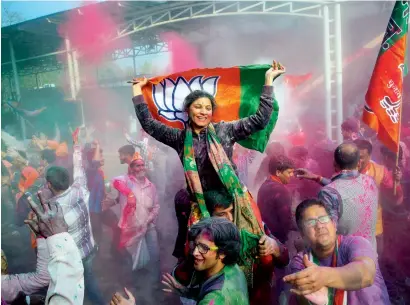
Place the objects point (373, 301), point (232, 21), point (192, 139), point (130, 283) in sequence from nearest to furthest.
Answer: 1. point (373, 301)
2. point (192, 139)
3. point (130, 283)
4. point (232, 21)

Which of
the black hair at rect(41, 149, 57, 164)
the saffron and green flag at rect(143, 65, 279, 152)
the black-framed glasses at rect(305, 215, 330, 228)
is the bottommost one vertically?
the black-framed glasses at rect(305, 215, 330, 228)

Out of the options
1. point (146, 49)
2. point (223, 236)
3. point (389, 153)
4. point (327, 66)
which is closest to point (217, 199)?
point (223, 236)

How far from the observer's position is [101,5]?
209 inches

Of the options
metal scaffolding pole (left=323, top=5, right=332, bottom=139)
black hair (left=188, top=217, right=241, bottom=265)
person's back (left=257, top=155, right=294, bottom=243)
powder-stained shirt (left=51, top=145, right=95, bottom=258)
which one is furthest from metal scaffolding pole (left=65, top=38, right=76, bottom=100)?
black hair (left=188, top=217, right=241, bottom=265)

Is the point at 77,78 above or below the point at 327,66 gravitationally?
above

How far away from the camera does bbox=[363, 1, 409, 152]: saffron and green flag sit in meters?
3.18

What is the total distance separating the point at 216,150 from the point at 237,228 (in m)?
0.57

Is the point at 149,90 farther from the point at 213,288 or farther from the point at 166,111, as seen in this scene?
the point at 213,288

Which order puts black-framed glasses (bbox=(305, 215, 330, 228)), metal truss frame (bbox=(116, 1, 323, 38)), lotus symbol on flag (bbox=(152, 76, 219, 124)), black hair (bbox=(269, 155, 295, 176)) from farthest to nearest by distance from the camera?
metal truss frame (bbox=(116, 1, 323, 38))
black hair (bbox=(269, 155, 295, 176))
lotus symbol on flag (bbox=(152, 76, 219, 124))
black-framed glasses (bbox=(305, 215, 330, 228))

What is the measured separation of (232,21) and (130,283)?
11.1 ft

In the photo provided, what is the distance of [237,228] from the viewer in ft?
6.70

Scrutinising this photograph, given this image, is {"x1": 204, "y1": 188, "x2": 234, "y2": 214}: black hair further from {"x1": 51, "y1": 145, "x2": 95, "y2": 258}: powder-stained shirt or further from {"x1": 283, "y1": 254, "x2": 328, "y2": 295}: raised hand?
{"x1": 51, "y1": 145, "x2": 95, "y2": 258}: powder-stained shirt

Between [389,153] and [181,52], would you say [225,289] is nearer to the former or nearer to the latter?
[389,153]

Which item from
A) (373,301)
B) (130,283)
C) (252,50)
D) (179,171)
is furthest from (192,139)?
(252,50)
